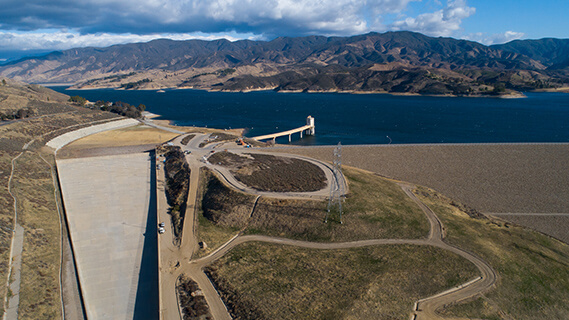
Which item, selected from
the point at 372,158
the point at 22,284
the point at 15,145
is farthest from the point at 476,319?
the point at 15,145

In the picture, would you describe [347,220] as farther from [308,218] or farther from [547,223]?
[547,223]

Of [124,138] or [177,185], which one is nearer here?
[177,185]

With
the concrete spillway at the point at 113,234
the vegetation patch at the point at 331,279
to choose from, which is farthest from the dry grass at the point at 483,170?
the concrete spillway at the point at 113,234

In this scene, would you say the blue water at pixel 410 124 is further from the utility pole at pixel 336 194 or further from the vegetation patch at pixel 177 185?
the utility pole at pixel 336 194

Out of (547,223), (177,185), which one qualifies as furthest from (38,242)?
(547,223)

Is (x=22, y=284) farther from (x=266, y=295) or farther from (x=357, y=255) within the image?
(x=357, y=255)

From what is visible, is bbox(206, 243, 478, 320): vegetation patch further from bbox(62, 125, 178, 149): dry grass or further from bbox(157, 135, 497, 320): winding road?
bbox(62, 125, 178, 149): dry grass
